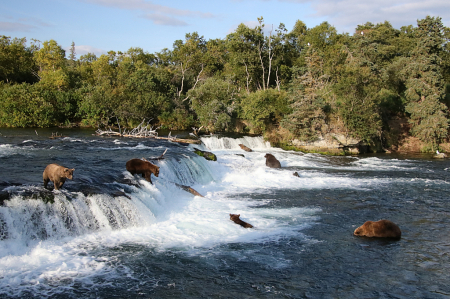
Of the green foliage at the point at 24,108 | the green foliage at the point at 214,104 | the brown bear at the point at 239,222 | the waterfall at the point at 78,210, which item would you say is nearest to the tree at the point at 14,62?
the green foliage at the point at 24,108

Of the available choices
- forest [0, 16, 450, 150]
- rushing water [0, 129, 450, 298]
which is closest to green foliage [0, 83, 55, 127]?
forest [0, 16, 450, 150]

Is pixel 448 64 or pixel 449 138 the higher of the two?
pixel 448 64

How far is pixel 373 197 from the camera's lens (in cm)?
1498

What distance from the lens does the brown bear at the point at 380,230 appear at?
10336 millimetres

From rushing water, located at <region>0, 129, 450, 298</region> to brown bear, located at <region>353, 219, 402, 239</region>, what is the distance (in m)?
0.25

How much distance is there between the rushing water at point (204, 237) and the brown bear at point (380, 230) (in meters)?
0.25

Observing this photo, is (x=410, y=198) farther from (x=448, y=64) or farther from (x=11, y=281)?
(x=448, y=64)

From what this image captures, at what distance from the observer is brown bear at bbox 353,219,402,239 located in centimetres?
1034

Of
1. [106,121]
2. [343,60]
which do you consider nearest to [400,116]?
[343,60]

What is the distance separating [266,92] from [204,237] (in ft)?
73.5

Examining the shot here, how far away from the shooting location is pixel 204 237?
1014cm

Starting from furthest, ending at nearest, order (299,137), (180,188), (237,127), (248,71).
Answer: (248,71)
(237,127)
(299,137)
(180,188)

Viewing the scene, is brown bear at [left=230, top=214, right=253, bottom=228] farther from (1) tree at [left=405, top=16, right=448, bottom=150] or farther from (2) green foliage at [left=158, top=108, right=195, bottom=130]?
(2) green foliage at [left=158, top=108, right=195, bottom=130]

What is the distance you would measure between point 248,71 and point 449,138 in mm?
21481
